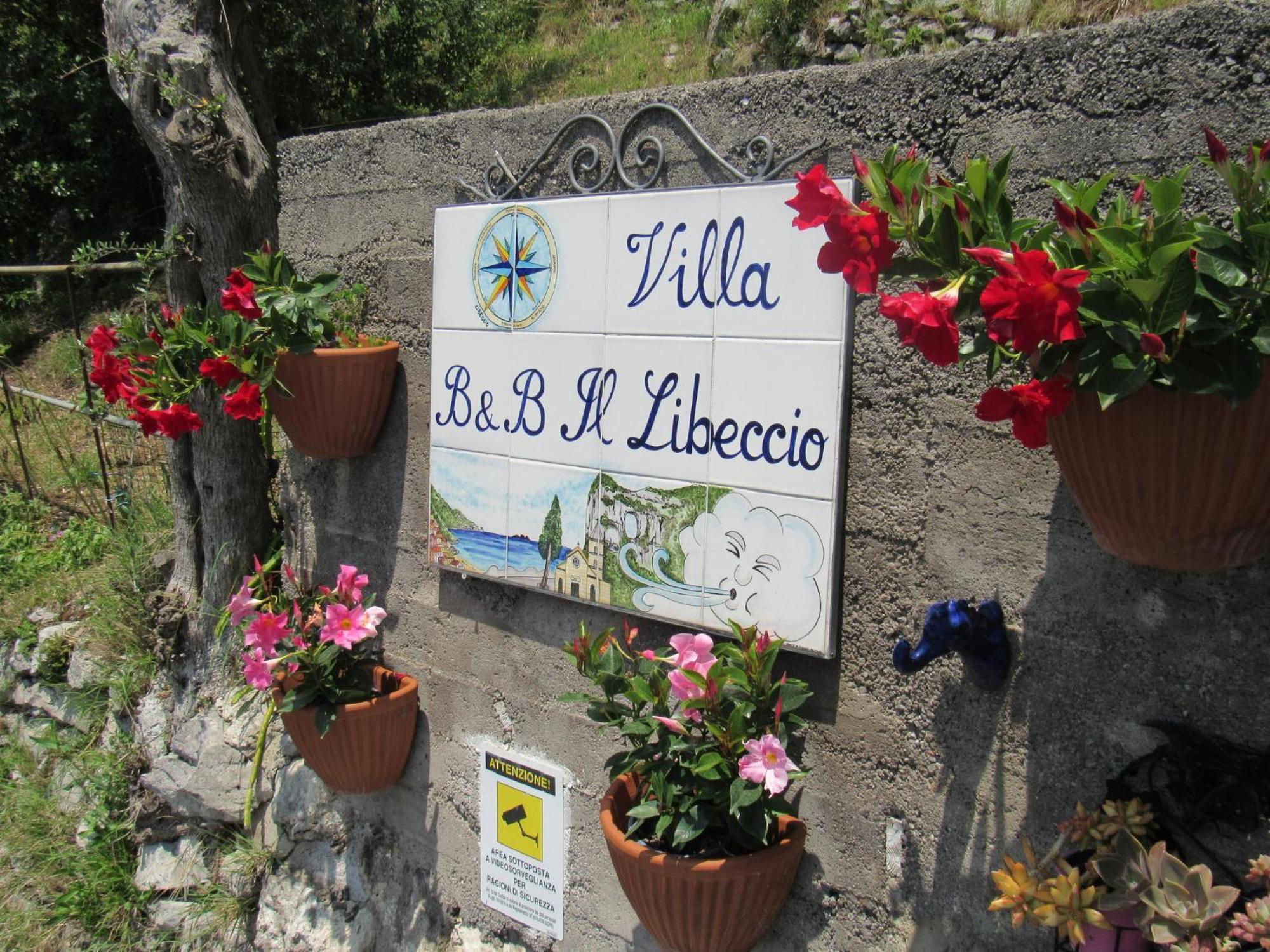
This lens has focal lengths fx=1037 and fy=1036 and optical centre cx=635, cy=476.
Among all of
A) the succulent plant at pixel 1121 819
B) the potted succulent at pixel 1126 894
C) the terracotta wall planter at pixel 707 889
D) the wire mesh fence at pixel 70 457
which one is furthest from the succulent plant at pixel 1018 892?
the wire mesh fence at pixel 70 457

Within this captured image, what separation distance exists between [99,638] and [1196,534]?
3.65 m

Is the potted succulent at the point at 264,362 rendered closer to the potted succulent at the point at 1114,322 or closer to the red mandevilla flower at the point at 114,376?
the red mandevilla flower at the point at 114,376

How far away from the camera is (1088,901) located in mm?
1402

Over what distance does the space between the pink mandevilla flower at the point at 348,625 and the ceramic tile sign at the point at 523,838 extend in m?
0.42

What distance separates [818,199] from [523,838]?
5.85 ft

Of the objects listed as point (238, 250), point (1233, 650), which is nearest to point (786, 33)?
point (238, 250)

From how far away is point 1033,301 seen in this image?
45.5 inches

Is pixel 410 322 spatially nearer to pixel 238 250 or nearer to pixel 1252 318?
pixel 238 250

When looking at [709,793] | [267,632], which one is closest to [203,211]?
[267,632]

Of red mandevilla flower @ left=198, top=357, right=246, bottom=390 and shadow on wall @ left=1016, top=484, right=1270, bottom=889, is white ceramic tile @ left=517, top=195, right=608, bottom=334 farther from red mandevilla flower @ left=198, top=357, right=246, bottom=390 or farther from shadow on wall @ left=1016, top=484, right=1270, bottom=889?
shadow on wall @ left=1016, top=484, right=1270, bottom=889

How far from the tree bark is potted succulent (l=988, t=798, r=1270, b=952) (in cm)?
259

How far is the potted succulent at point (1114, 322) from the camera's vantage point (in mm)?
1169

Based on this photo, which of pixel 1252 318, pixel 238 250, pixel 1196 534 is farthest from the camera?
pixel 238 250

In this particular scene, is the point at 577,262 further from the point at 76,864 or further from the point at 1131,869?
the point at 76,864
